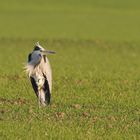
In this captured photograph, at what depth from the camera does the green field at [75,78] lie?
12.0 metres

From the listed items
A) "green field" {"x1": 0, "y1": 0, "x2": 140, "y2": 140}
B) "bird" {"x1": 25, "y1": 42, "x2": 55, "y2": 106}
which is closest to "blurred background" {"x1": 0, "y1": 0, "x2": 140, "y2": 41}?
"green field" {"x1": 0, "y1": 0, "x2": 140, "y2": 140}

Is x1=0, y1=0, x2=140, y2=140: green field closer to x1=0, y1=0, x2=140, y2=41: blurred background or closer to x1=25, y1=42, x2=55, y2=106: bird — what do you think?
x1=0, y1=0, x2=140, y2=41: blurred background

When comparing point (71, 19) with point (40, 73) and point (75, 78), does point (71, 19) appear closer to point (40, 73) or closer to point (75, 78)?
point (75, 78)

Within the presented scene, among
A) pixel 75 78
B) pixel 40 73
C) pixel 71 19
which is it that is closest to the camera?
pixel 40 73

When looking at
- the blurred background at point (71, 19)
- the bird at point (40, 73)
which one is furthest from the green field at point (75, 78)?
the bird at point (40, 73)

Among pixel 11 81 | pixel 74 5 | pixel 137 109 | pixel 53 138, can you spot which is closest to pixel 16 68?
pixel 11 81

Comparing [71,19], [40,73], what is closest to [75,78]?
[40,73]

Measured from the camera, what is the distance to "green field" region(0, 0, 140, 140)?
471 inches

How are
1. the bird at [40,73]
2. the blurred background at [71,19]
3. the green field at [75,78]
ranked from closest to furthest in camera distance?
the green field at [75,78]
the bird at [40,73]
the blurred background at [71,19]

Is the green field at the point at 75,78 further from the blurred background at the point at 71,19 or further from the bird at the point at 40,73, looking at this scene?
the bird at the point at 40,73

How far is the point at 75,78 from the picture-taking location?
21.3 metres

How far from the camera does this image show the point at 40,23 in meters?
54.8

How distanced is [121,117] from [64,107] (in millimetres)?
1652

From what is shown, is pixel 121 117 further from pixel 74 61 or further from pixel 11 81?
pixel 74 61
